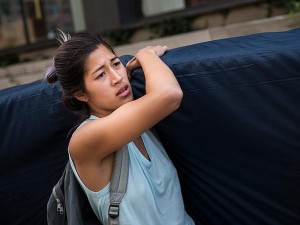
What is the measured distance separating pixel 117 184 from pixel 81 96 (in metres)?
0.43

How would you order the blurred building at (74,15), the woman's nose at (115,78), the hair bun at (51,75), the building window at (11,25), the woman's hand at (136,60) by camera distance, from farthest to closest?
the building window at (11,25)
the blurred building at (74,15)
the woman's hand at (136,60)
the hair bun at (51,75)
the woman's nose at (115,78)

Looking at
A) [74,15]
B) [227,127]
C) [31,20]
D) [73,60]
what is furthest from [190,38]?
[73,60]

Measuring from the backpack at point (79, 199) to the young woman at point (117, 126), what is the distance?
0.03 m

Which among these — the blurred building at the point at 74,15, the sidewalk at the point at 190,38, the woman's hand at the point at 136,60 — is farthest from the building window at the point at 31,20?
the woman's hand at the point at 136,60

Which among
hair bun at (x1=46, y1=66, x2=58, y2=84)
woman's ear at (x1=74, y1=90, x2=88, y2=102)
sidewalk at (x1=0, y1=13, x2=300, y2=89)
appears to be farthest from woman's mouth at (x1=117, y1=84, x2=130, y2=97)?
sidewalk at (x1=0, y1=13, x2=300, y2=89)

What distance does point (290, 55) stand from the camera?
1.70 meters

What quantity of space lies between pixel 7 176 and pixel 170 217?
99cm

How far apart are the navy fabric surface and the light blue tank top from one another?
15 cm

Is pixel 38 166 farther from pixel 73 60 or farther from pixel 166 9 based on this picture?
pixel 166 9

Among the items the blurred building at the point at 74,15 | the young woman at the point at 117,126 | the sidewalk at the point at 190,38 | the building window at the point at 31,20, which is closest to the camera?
the young woman at the point at 117,126

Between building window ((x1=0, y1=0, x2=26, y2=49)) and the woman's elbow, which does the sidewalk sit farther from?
the woman's elbow

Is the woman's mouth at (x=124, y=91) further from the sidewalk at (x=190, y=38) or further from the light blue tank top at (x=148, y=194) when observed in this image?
the sidewalk at (x=190, y=38)

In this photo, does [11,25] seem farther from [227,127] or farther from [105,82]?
[227,127]

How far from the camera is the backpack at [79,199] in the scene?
168 cm
